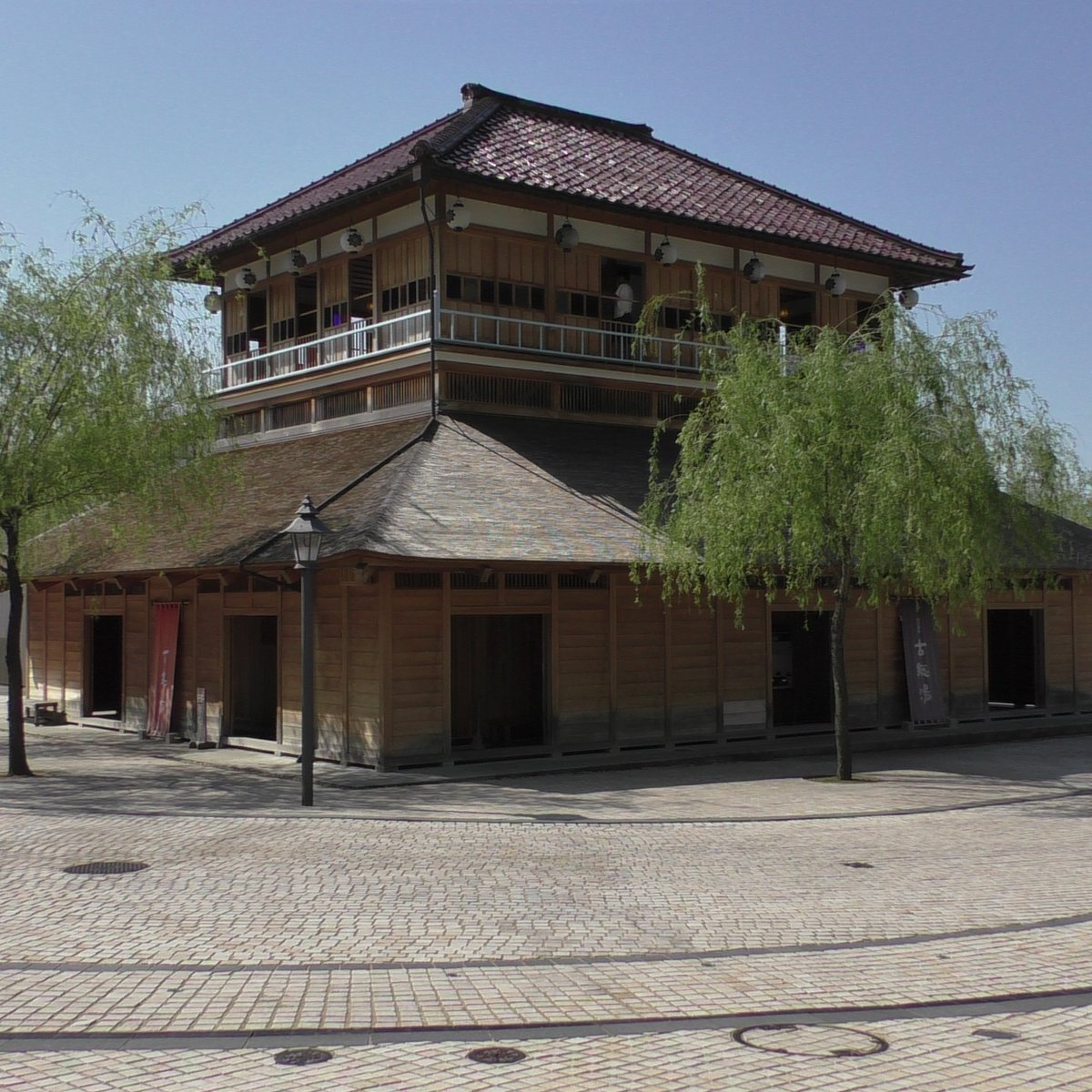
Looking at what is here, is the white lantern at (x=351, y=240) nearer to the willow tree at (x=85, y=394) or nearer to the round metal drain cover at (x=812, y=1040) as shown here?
the willow tree at (x=85, y=394)

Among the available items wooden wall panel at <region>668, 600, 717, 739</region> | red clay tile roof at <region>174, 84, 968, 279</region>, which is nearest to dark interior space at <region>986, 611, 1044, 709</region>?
red clay tile roof at <region>174, 84, 968, 279</region>

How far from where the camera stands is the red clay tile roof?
24000 millimetres

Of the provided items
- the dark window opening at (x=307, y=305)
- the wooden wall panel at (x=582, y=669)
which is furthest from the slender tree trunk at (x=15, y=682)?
the dark window opening at (x=307, y=305)

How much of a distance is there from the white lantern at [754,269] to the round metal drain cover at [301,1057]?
22.2 metres

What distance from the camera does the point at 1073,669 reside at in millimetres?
26688

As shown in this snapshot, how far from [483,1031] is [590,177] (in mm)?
20688

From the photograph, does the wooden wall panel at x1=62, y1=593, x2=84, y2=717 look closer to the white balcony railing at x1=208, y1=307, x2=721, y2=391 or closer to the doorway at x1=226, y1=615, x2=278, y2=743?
the doorway at x1=226, y1=615, x2=278, y2=743

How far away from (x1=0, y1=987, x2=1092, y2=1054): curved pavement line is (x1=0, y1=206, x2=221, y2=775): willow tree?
11.8 meters

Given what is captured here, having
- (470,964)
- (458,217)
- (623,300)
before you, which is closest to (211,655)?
(458,217)

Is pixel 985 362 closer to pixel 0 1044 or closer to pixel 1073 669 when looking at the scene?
pixel 1073 669

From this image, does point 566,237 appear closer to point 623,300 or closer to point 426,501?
point 623,300

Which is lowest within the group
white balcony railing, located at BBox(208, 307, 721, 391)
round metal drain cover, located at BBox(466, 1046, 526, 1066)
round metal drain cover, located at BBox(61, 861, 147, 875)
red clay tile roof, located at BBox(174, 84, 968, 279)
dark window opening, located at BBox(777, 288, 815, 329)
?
round metal drain cover, located at BBox(466, 1046, 526, 1066)

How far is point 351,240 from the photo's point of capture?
24.6m

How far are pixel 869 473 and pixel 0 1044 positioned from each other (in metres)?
12.7
